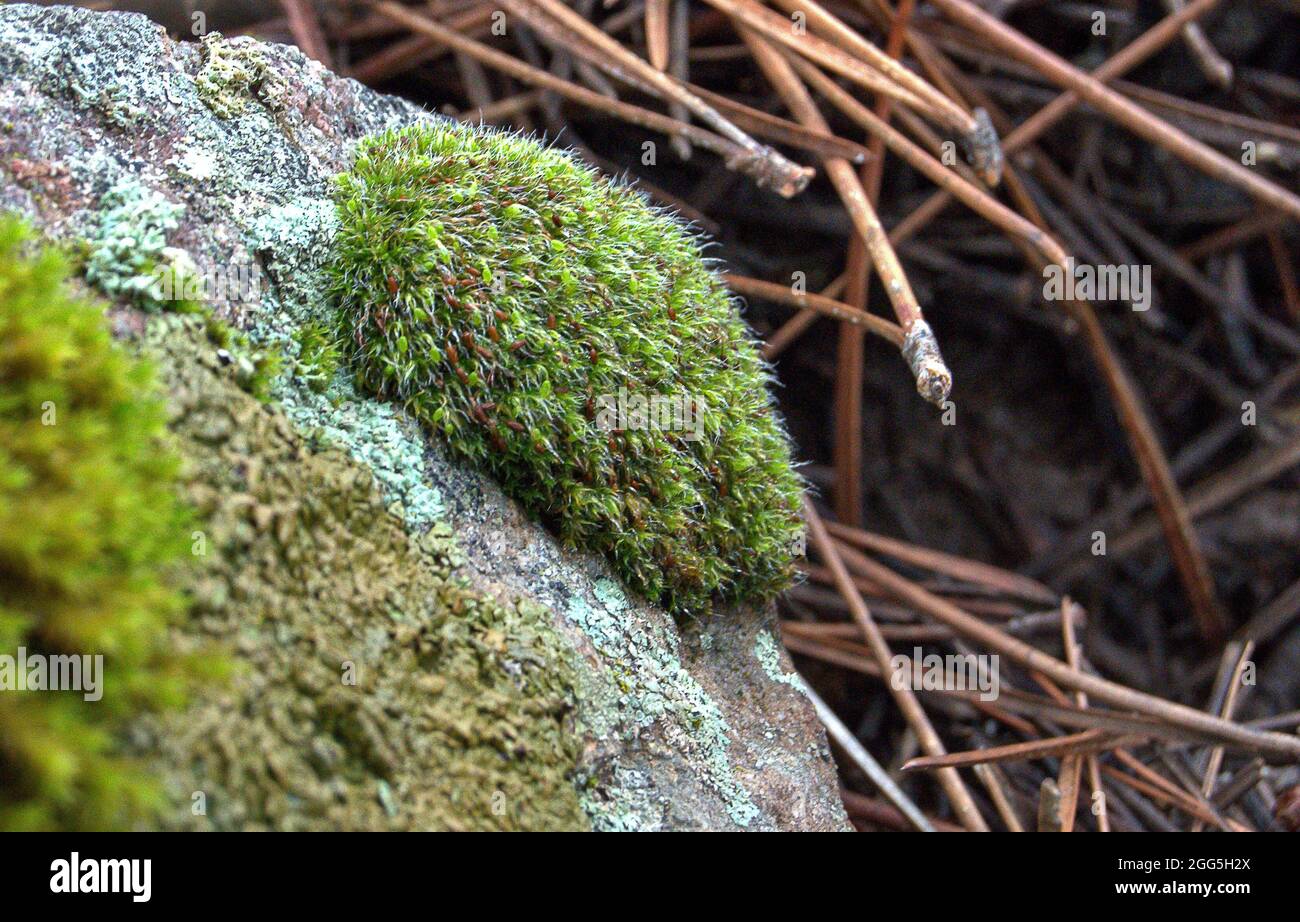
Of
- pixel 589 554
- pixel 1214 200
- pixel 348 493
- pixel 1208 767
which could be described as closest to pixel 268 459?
pixel 348 493

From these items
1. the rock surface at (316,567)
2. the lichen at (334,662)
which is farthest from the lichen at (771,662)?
the lichen at (334,662)

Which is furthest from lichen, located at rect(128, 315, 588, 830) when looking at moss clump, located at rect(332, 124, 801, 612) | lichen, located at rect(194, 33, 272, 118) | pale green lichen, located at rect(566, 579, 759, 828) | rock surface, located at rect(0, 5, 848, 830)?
lichen, located at rect(194, 33, 272, 118)

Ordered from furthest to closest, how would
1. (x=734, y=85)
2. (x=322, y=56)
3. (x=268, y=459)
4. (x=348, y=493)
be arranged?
(x=734, y=85)
(x=322, y=56)
(x=348, y=493)
(x=268, y=459)

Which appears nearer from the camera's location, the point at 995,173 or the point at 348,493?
the point at 348,493
